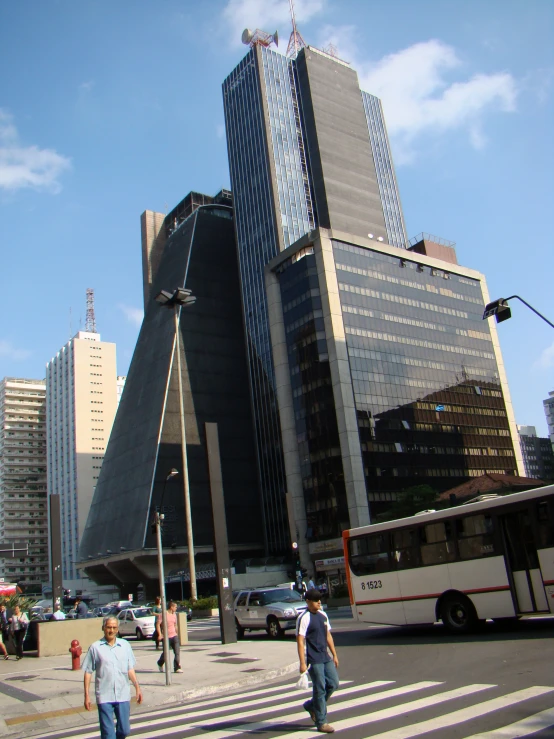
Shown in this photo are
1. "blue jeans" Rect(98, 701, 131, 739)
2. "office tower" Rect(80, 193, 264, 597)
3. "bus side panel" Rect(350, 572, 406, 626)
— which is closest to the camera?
"blue jeans" Rect(98, 701, 131, 739)

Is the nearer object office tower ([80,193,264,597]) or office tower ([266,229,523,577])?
office tower ([266,229,523,577])

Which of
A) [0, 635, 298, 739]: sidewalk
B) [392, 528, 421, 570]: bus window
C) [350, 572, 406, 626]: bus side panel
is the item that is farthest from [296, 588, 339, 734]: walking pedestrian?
[350, 572, 406, 626]: bus side panel

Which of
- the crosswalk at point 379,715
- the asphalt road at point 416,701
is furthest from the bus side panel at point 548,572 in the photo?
the crosswalk at point 379,715

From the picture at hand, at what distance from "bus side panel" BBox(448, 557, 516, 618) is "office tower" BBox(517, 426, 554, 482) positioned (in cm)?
16016

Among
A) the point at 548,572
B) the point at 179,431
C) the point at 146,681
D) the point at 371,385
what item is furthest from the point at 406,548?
the point at 179,431

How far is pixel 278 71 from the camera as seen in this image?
98188 mm

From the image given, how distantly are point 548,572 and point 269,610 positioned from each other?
1120 centimetres

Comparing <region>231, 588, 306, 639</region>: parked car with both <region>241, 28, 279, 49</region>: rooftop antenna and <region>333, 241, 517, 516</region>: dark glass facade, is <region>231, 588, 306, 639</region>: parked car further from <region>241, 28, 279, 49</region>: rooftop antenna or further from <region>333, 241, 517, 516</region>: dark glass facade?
<region>241, 28, 279, 49</region>: rooftop antenna

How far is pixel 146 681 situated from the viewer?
15.3 metres

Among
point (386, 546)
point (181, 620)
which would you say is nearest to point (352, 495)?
point (181, 620)

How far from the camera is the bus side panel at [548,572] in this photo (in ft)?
50.0

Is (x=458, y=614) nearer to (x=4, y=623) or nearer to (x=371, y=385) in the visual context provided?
(x=4, y=623)

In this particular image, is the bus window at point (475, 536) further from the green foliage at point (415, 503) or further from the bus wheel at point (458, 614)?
the green foliage at point (415, 503)

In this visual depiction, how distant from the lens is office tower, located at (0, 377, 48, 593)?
15375 cm
